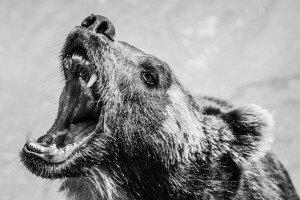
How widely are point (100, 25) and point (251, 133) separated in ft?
5.93

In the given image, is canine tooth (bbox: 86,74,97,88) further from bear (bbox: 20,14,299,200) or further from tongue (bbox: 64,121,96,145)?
tongue (bbox: 64,121,96,145)

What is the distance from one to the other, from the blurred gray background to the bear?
447 centimetres

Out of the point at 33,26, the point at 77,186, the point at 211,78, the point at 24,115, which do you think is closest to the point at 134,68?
the point at 77,186

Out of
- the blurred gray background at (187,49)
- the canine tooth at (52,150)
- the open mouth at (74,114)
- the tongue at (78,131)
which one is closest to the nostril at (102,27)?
the open mouth at (74,114)

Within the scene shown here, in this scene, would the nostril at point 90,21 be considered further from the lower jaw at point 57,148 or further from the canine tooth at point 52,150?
the canine tooth at point 52,150

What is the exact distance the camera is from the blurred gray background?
10562 mm

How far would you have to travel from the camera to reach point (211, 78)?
38.5 feet

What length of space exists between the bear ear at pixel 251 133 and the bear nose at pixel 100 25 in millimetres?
1510

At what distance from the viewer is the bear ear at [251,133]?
5.34 metres

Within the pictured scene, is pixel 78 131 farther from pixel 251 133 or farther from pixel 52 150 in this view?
pixel 251 133

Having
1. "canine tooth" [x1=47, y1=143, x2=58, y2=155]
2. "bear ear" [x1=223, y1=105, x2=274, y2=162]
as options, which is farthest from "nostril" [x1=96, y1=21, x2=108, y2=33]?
"bear ear" [x1=223, y1=105, x2=274, y2=162]

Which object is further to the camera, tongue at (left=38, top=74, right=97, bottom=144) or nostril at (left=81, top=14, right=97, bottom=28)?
tongue at (left=38, top=74, right=97, bottom=144)

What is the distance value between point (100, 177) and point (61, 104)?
2.65ft

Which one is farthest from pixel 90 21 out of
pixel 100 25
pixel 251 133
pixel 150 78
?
pixel 251 133
